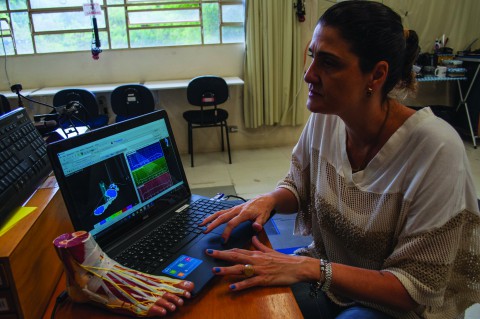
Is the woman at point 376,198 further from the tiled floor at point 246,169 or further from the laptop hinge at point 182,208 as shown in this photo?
the tiled floor at point 246,169

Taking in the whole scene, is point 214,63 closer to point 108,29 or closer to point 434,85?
point 108,29

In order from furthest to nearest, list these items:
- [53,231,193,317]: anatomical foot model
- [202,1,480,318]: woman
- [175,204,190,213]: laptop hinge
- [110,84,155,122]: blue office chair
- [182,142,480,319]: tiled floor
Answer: [110,84,155,122]: blue office chair < [182,142,480,319]: tiled floor < [175,204,190,213]: laptop hinge < [202,1,480,318]: woman < [53,231,193,317]: anatomical foot model

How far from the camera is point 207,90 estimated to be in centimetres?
364

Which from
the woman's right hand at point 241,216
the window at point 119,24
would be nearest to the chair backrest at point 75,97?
the window at point 119,24

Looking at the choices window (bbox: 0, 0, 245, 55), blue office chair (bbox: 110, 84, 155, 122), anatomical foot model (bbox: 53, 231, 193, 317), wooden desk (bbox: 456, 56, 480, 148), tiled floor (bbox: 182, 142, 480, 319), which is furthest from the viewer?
wooden desk (bbox: 456, 56, 480, 148)

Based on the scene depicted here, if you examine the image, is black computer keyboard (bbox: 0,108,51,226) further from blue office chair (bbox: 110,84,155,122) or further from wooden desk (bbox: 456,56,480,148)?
wooden desk (bbox: 456,56,480,148)

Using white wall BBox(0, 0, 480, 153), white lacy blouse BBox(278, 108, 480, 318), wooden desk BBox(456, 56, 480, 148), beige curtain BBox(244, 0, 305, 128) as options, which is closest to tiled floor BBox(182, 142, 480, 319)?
wooden desk BBox(456, 56, 480, 148)

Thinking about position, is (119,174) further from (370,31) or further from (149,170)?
(370,31)

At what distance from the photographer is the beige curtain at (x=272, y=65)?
394 cm

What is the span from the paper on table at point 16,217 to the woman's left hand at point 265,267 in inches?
14.7

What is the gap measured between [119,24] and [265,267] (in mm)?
3845

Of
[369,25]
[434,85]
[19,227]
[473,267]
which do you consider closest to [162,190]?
[19,227]

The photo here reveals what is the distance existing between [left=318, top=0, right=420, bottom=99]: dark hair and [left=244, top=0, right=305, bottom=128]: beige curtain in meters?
3.12

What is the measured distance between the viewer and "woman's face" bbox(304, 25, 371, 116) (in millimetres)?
950
